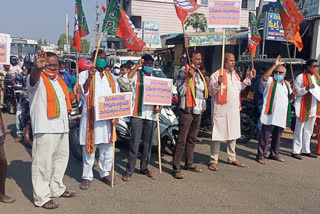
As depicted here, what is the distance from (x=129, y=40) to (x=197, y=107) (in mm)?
1629

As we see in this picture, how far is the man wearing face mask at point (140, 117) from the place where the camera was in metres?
4.91

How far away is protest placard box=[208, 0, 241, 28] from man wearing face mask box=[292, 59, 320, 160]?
6.60 ft

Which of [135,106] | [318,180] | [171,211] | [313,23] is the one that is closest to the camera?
[171,211]

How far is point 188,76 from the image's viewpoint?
194 inches

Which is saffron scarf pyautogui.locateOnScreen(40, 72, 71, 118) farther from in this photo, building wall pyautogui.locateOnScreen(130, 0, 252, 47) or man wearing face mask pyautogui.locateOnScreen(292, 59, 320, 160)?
building wall pyautogui.locateOnScreen(130, 0, 252, 47)

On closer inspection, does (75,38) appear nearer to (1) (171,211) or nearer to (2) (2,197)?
(2) (2,197)

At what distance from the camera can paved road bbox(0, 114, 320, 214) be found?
4.03 metres

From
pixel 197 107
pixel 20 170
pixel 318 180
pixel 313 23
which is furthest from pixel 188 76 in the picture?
pixel 313 23

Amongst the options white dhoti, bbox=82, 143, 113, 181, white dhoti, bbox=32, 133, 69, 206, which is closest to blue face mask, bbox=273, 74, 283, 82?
white dhoti, bbox=82, 143, 113, 181

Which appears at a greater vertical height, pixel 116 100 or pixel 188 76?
pixel 188 76

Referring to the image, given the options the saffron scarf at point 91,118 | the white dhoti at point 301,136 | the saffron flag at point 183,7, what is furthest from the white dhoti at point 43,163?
the white dhoti at point 301,136

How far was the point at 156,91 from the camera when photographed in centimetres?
497

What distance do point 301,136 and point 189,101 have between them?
2.95 m

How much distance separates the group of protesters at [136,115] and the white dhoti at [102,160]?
1 centimetres
